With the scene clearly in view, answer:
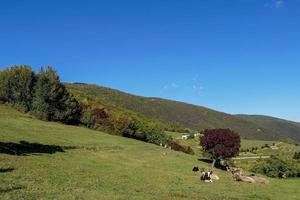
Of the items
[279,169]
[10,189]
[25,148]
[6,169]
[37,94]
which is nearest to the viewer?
[10,189]

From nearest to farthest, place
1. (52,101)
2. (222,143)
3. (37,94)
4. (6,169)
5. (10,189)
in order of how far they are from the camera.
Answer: (10,189) → (6,169) → (222,143) → (37,94) → (52,101)

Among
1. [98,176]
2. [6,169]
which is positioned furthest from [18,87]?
[6,169]

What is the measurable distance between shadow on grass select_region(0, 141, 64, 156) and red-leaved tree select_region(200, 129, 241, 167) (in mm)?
18266

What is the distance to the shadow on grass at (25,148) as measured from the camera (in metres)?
39.4

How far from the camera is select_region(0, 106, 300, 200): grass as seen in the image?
25.2m

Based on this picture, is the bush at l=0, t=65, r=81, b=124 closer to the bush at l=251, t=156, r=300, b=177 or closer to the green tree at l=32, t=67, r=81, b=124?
the green tree at l=32, t=67, r=81, b=124

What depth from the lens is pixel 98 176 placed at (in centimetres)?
3328

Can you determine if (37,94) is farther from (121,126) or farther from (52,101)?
(121,126)

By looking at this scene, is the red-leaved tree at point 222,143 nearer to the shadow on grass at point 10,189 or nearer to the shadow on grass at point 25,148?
the shadow on grass at point 25,148

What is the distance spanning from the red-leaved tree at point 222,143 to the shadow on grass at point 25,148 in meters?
18.3

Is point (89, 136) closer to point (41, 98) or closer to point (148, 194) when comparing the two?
point (41, 98)

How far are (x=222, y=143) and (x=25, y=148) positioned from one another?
78.9 ft

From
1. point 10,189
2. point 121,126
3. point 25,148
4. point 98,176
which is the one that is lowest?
point 10,189

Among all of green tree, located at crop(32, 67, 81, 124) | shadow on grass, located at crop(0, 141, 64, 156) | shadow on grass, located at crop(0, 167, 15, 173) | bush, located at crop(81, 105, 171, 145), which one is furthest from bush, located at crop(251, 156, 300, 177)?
shadow on grass, located at crop(0, 167, 15, 173)
